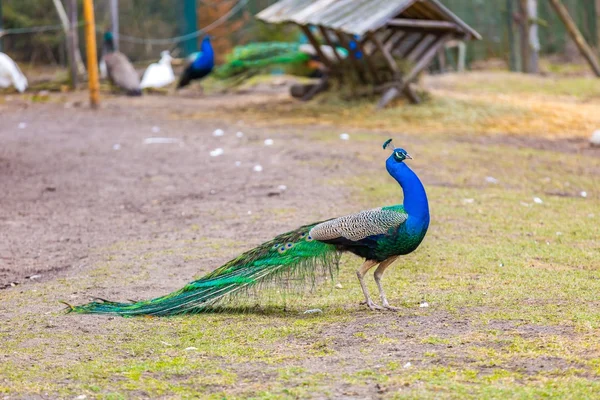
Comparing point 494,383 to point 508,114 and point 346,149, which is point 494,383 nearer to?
point 346,149

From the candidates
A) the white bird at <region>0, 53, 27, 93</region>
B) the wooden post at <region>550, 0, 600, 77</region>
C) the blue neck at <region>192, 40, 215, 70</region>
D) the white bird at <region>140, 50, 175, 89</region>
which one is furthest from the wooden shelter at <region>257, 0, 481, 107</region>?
the white bird at <region>0, 53, 27, 93</region>

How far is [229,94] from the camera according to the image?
19.3m

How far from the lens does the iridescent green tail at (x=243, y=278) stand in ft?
17.2

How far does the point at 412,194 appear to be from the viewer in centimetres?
507

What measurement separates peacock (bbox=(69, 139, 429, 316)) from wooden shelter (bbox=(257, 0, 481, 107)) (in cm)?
802

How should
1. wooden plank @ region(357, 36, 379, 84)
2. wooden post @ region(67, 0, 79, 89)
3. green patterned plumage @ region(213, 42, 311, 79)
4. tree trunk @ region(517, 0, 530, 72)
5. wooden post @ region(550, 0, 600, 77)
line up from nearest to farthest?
wooden plank @ region(357, 36, 379, 84)
green patterned plumage @ region(213, 42, 311, 79)
wooden post @ region(550, 0, 600, 77)
wooden post @ region(67, 0, 79, 89)
tree trunk @ region(517, 0, 530, 72)

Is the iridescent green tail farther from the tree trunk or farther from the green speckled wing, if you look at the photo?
the tree trunk

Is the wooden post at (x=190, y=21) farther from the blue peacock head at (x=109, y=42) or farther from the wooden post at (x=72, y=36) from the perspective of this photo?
the wooden post at (x=72, y=36)

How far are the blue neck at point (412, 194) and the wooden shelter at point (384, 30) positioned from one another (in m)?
7.95

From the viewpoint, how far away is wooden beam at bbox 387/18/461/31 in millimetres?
13773

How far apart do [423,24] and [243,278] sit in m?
9.67

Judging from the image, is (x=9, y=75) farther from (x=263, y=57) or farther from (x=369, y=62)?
(x=369, y=62)

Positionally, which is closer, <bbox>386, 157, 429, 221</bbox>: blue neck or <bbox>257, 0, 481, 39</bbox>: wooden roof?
<bbox>386, 157, 429, 221</bbox>: blue neck

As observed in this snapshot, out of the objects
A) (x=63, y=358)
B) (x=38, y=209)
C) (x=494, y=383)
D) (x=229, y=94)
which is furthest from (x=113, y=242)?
(x=229, y=94)
